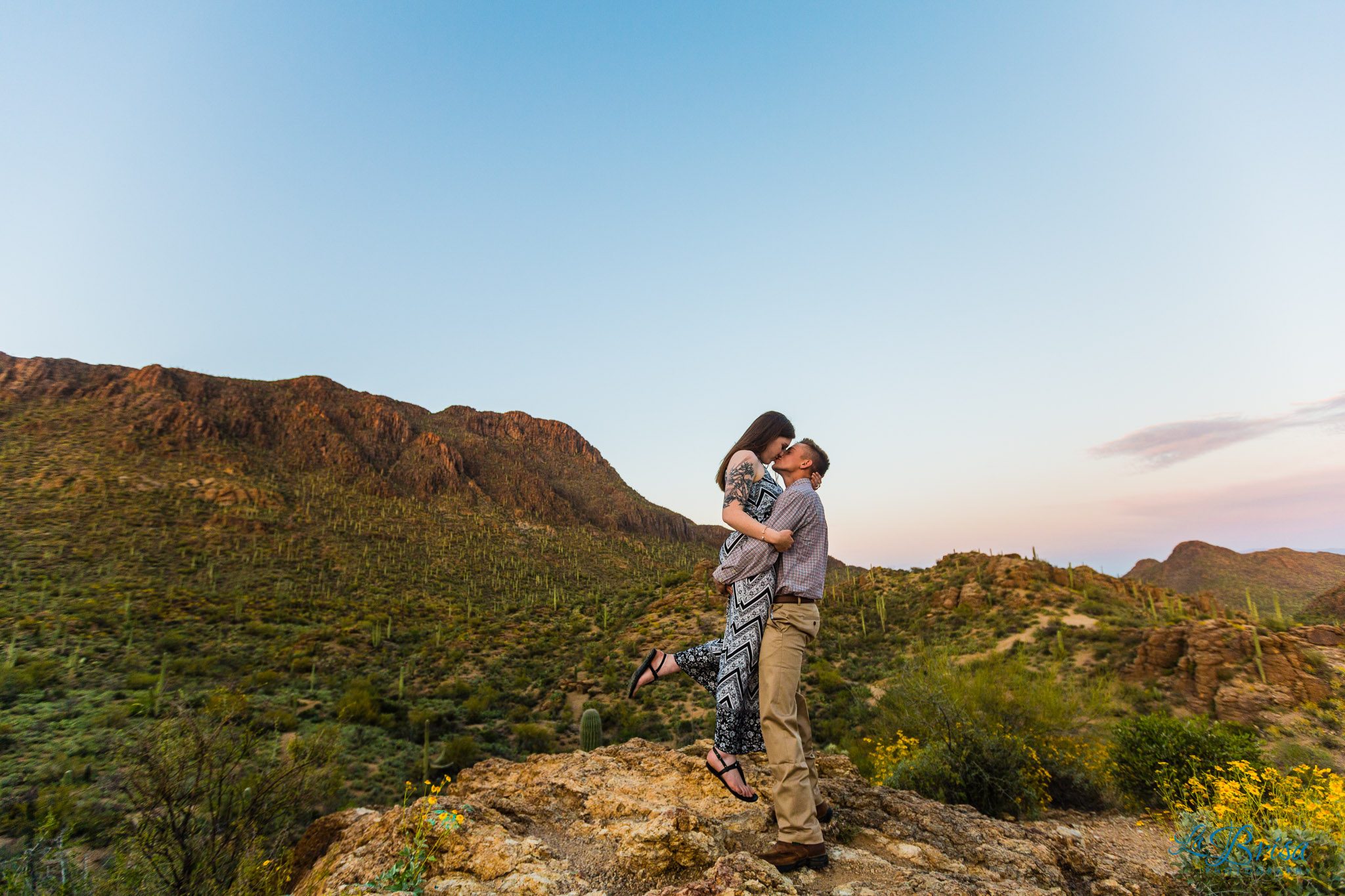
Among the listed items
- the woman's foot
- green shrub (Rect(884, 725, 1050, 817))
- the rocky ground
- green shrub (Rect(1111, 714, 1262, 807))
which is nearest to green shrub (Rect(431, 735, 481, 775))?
the rocky ground

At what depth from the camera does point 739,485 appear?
10.8ft

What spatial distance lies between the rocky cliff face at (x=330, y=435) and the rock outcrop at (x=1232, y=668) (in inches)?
2113

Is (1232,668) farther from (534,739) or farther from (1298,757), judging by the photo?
(534,739)

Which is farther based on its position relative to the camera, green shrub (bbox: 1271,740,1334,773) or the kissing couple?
green shrub (bbox: 1271,740,1334,773)

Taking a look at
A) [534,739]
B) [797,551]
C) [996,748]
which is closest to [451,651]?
[534,739]

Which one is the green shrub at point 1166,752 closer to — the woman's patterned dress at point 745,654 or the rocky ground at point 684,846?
the rocky ground at point 684,846

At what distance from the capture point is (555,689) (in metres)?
21.0

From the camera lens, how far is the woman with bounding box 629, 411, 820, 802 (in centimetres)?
317

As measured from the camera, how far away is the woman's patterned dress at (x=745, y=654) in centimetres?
318

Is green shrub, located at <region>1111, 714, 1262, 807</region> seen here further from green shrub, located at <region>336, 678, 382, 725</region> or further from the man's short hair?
green shrub, located at <region>336, 678, 382, 725</region>

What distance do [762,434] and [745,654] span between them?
1.29m

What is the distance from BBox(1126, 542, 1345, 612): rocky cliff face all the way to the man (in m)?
43.3

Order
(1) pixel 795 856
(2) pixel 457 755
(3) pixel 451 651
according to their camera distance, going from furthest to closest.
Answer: (3) pixel 451 651 → (2) pixel 457 755 → (1) pixel 795 856

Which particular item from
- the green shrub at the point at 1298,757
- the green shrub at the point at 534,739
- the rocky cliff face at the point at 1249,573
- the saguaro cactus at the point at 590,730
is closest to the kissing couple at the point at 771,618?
the saguaro cactus at the point at 590,730
